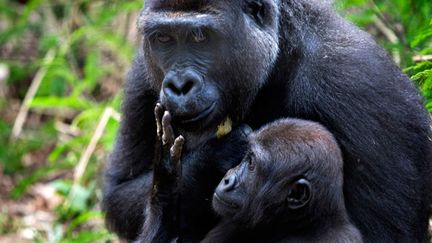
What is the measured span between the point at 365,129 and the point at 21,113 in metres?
6.33

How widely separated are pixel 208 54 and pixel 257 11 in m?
0.50

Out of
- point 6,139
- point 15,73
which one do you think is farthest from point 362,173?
point 15,73

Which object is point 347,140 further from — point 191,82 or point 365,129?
point 191,82

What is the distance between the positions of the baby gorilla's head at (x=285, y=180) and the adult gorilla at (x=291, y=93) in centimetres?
44

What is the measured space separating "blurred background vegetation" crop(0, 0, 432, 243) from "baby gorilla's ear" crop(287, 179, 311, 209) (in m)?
2.40

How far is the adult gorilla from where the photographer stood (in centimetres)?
586

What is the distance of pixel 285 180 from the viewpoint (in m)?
5.40

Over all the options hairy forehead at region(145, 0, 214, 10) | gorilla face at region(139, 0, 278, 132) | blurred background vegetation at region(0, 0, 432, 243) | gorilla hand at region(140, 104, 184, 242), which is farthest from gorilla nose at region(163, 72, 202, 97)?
blurred background vegetation at region(0, 0, 432, 243)

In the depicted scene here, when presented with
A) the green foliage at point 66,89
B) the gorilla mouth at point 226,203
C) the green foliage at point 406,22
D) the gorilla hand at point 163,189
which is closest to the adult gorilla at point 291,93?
the gorilla hand at point 163,189

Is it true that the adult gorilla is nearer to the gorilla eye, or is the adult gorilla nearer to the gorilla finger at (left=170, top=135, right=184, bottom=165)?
the gorilla eye

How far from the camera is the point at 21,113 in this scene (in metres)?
11.3

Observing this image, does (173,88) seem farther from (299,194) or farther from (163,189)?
(299,194)

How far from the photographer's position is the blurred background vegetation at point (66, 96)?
8.78 meters

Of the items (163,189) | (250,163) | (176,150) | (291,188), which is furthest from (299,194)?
(163,189)
